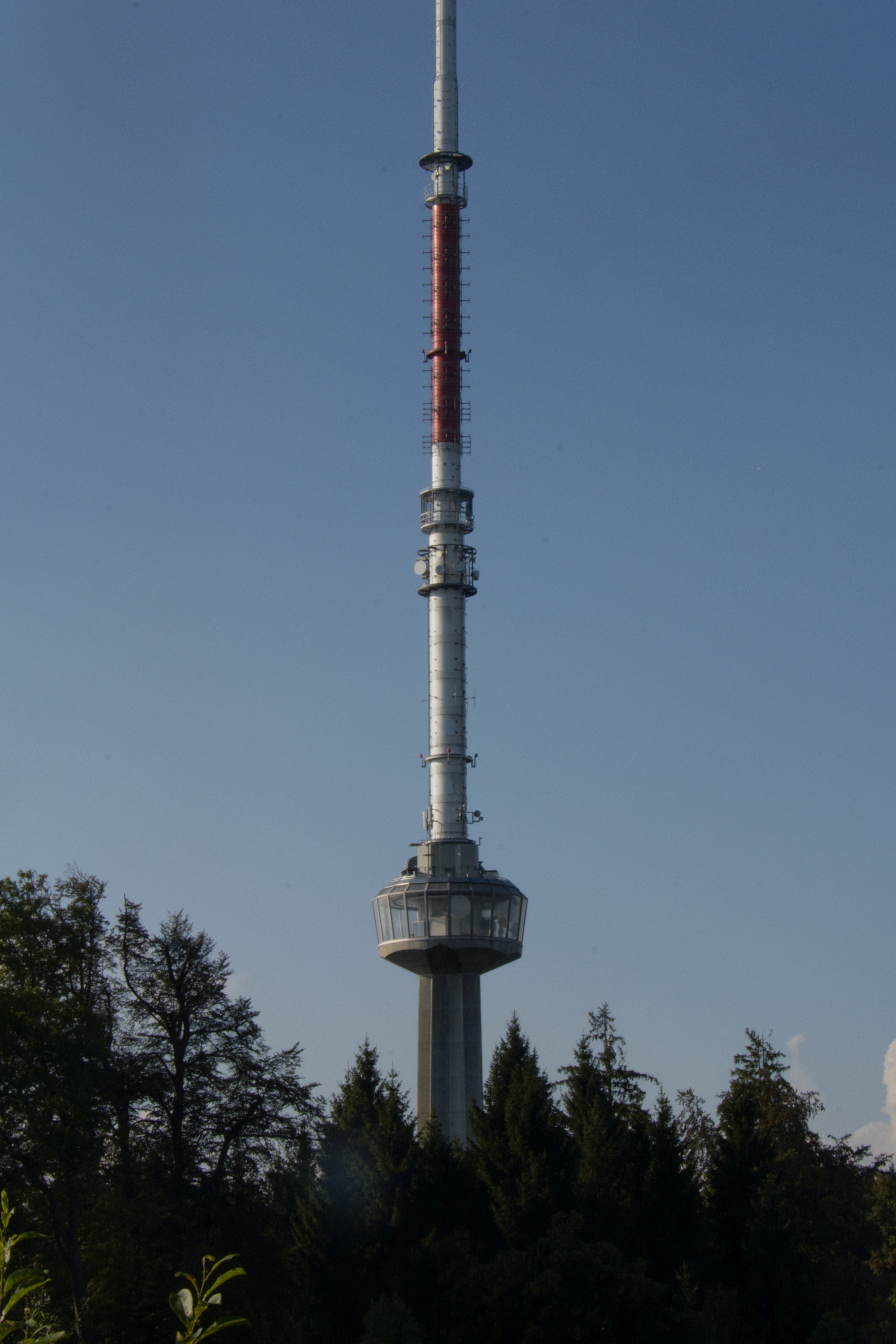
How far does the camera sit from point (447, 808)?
89250 millimetres

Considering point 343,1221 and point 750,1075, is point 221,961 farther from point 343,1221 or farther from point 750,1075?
point 750,1075

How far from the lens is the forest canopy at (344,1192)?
43.3m

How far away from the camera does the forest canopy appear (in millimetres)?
43281

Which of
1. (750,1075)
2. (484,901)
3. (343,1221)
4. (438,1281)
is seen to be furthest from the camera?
(484,901)

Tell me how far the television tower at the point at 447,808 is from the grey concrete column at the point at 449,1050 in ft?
0.23

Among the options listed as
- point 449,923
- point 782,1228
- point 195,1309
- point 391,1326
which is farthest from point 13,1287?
point 449,923

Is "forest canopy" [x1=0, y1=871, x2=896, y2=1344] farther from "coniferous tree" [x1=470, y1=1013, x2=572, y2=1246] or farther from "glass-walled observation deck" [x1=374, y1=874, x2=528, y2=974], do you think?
"glass-walled observation deck" [x1=374, y1=874, x2=528, y2=974]

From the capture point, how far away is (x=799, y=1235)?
57625 mm

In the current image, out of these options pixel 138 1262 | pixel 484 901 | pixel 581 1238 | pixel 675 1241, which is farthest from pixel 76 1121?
pixel 484 901

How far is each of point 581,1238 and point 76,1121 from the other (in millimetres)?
17462

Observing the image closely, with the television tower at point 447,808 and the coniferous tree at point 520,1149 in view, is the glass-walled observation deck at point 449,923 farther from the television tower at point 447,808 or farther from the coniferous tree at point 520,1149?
the coniferous tree at point 520,1149

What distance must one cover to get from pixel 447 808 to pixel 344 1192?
42.1 metres

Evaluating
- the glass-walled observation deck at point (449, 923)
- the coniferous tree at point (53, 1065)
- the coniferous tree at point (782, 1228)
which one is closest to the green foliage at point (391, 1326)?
the coniferous tree at point (53, 1065)

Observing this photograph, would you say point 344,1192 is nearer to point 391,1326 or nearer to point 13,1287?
point 391,1326
